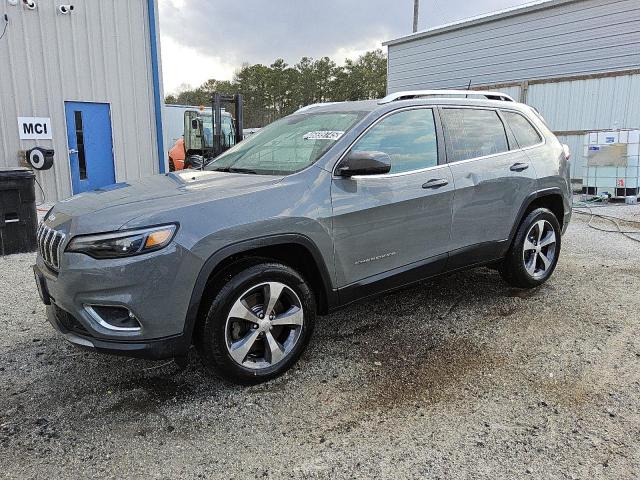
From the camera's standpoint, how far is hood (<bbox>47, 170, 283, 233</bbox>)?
2600 mm

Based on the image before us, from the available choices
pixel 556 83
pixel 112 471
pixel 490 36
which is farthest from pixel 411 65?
pixel 112 471

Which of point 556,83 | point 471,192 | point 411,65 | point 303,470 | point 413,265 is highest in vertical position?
point 411,65

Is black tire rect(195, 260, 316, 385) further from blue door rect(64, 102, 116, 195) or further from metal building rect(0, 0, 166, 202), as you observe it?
blue door rect(64, 102, 116, 195)

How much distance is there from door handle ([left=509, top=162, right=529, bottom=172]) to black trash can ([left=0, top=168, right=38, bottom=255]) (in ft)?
18.5

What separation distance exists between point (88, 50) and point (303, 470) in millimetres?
10293

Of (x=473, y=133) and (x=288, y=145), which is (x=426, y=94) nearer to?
(x=473, y=133)

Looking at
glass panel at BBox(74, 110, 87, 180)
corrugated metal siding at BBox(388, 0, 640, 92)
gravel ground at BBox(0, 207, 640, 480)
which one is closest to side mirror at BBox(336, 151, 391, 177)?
gravel ground at BBox(0, 207, 640, 480)

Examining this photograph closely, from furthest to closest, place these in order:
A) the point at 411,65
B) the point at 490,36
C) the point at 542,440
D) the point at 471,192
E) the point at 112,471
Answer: the point at 411,65
the point at 490,36
the point at 471,192
the point at 542,440
the point at 112,471

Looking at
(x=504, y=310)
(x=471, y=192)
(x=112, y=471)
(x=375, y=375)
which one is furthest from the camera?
(x=504, y=310)

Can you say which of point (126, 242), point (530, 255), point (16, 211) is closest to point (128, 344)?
point (126, 242)

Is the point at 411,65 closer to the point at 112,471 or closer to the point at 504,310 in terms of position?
the point at 504,310

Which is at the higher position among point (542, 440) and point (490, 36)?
point (490, 36)

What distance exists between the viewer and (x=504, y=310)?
167 inches

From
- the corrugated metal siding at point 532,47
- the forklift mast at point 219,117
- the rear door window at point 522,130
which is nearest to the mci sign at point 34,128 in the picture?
the forklift mast at point 219,117
